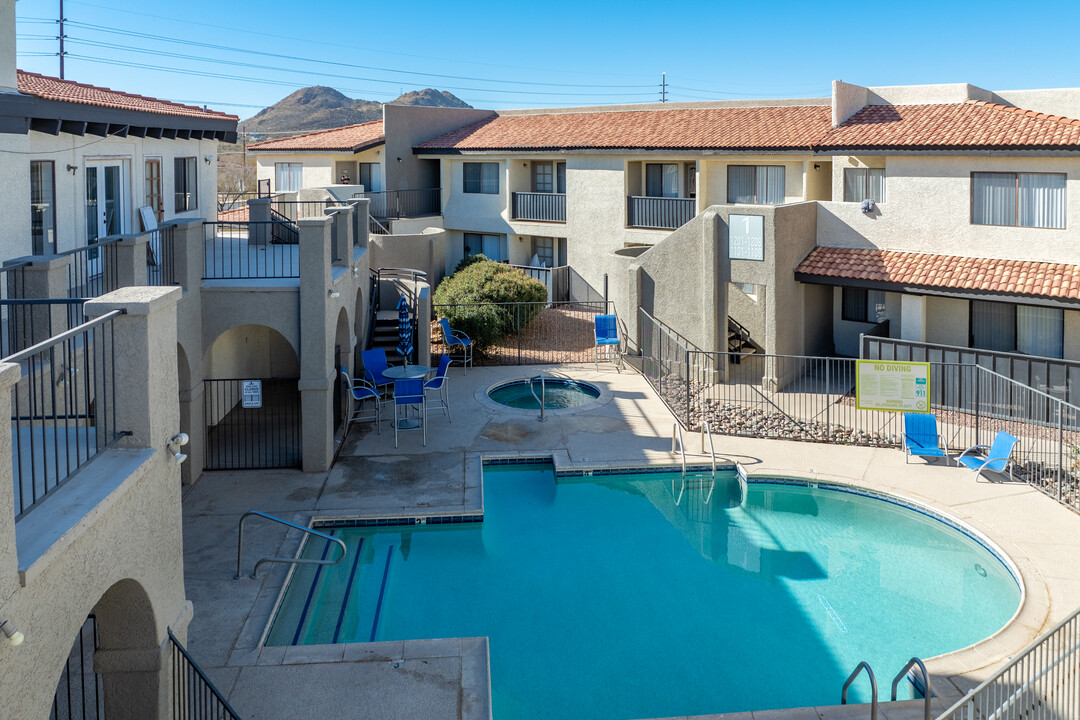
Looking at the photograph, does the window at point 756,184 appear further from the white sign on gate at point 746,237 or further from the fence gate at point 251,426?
the fence gate at point 251,426

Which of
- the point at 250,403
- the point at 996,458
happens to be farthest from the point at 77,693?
the point at 996,458

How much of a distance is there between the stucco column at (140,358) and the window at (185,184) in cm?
1532

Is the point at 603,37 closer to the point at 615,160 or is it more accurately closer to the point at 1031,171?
the point at 615,160

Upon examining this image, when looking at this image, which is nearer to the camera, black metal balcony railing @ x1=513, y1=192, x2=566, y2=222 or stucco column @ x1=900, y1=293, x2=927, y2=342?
stucco column @ x1=900, y1=293, x2=927, y2=342

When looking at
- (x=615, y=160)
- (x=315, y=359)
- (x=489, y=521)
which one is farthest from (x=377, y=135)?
(x=489, y=521)

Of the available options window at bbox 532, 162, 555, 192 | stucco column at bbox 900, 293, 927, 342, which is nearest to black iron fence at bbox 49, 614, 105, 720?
stucco column at bbox 900, 293, 927, 342

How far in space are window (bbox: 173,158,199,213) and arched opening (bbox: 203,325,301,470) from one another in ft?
10.0

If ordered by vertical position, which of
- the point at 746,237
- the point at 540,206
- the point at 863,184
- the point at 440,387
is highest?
the point at 540,206

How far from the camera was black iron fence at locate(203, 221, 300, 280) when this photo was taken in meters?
17.9

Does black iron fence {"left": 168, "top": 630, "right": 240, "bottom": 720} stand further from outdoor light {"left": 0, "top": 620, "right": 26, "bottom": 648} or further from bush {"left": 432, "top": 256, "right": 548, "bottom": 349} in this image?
bush {"left": 432, "top": 256, "right": 548, "bottom": 349}

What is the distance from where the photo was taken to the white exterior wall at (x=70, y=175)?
1336cm

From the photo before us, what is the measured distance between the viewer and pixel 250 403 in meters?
16.2

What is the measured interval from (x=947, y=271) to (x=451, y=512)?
1278 centimetres

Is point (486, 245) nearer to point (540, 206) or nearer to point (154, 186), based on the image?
point (540, 206)
